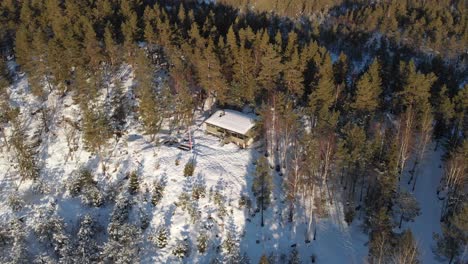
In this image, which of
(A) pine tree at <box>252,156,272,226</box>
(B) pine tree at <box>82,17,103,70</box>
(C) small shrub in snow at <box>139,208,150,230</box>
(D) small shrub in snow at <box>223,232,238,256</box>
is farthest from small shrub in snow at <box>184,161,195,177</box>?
(B) pine tree at <box>82,17,103,70</box>

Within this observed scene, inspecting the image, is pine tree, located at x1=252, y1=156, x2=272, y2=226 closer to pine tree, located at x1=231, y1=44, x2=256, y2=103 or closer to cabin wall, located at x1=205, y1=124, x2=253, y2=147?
cabin wall, located at x1=205, y1=124, x2=253, y2=147

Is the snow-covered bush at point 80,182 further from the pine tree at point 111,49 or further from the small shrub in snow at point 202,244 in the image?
the pine tree at point 111,49

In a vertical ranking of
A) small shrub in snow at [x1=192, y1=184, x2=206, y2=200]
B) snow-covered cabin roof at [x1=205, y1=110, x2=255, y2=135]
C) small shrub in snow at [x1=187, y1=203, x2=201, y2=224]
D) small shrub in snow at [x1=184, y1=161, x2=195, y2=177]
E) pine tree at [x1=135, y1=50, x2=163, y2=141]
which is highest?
pine tree at [x1=135, y1=50, x2=163, y2=141]

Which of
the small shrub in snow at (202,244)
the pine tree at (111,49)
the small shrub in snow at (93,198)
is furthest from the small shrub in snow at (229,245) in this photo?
the pine tree at (111,49)

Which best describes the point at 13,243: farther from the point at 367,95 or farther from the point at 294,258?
the point at 367,95

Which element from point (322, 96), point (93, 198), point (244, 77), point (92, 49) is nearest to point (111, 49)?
point (92, 49)
